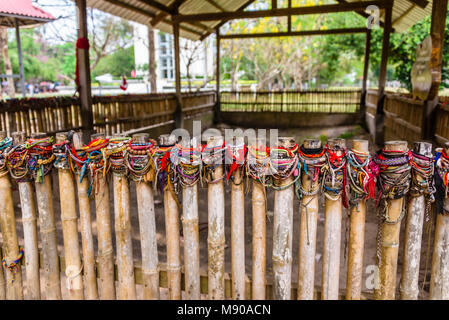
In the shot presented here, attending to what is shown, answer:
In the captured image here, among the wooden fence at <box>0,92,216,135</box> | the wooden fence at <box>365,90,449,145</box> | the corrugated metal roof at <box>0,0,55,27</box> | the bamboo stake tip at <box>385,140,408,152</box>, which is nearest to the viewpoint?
the bamboo stake tip at <box>385,140,408,152</box>

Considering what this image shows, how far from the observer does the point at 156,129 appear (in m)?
10.9

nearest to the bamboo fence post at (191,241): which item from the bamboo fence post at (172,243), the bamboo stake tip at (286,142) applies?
the bamboo fence post at (172,243)

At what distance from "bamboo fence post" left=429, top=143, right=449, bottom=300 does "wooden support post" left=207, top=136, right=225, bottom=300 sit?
4.45ft

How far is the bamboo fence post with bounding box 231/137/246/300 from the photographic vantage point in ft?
7.57

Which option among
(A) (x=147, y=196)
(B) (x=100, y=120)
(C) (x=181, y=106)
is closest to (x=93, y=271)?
(A) (x=147, y=196)

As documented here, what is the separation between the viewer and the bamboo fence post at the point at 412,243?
2.15m

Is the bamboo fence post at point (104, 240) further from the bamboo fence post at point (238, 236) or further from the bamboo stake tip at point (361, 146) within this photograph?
the bamboo stake tip at point (361, 146)

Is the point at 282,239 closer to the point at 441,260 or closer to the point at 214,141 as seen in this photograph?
the point at 214,141

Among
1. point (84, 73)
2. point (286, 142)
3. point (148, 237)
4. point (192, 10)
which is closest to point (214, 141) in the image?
point (286, 142)

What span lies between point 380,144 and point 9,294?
1058 centimetres

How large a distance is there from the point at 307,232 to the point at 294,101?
14246 mm

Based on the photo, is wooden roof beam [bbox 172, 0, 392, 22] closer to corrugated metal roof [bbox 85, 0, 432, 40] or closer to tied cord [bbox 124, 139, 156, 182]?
corrugated metal roof [bbox 85, 0, 432, 40]

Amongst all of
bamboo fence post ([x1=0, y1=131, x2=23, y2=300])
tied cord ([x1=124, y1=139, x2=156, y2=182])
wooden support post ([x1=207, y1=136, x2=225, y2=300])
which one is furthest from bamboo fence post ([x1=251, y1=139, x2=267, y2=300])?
bamboo fence post ([x1=0, y1=131, x2=23, y2=300])

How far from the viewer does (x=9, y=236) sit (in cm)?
278
